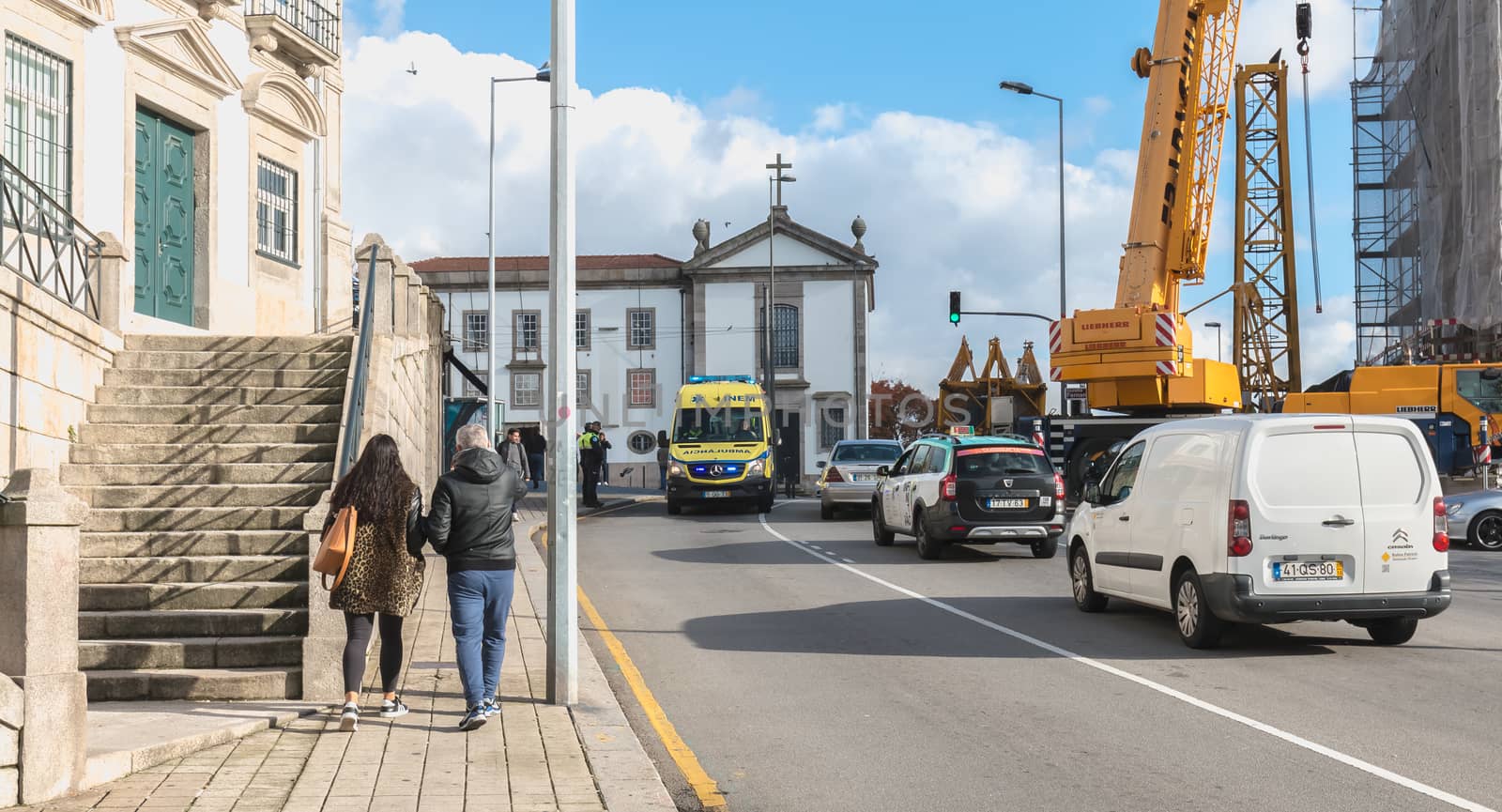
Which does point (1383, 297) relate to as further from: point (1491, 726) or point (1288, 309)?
point (1491, 726)

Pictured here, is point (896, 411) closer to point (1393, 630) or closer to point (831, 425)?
point (831, 425)

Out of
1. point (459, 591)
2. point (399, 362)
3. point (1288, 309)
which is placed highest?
point (1288, 309)

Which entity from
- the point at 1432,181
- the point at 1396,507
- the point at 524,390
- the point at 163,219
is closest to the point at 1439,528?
the point at 1396,507

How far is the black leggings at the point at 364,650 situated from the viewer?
8.12 meters

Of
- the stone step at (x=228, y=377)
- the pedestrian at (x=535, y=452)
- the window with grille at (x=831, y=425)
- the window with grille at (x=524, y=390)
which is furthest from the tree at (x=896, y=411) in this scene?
the stone step at (x=228, y=377)

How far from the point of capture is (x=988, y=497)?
18.9 m

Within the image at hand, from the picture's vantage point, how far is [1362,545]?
1089 cm

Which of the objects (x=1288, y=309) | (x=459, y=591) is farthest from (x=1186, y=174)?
(x=459, y=591)

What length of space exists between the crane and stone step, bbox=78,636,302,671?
764 inches

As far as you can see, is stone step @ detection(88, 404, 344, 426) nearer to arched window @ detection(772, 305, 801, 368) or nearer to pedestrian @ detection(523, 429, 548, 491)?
pedestrian @ detection(523, 429, 548, 491)

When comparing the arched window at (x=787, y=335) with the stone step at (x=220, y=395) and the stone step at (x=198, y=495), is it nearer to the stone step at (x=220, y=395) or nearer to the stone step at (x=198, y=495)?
the stone step at (x=220, y=395)

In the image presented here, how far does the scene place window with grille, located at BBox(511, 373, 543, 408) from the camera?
68.8 m

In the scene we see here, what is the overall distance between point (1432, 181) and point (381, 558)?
40438 millimetres

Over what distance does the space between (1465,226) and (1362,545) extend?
92.2 feet
